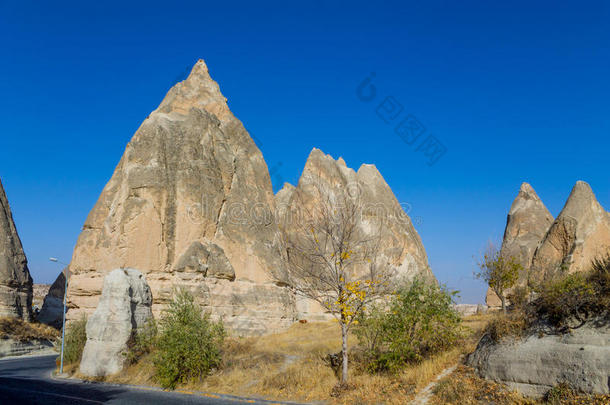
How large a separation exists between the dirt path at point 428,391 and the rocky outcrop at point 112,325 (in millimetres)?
13680

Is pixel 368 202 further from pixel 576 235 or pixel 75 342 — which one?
pixel 75 342

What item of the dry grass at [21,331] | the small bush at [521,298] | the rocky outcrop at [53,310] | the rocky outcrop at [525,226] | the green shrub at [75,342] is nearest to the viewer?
the small bush at [521,298]

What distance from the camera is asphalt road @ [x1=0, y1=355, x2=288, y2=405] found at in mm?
13461

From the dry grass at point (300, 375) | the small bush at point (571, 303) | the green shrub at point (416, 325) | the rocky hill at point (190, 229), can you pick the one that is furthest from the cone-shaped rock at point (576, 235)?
the small bush at point (571, 303)

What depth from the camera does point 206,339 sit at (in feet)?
54.9

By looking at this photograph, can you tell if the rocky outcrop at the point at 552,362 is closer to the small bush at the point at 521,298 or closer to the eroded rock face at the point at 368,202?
the small bush at the point at 521,298

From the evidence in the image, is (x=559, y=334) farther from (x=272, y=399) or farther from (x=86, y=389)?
(x=86, y=389)

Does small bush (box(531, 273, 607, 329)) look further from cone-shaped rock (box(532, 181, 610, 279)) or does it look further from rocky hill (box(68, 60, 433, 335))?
cone-shaped rock (box(532, 181, 610, 279))

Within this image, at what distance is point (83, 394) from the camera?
15086 millimetres

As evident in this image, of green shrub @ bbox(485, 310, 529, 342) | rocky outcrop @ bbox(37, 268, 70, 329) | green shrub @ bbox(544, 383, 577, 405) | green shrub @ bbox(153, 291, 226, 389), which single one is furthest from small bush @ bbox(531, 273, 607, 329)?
rocky outcrop @ bbox(37, 268, 70, 329)

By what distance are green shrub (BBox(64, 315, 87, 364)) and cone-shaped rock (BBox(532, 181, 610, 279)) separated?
25.8 metres

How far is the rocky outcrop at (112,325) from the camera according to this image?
19297 mm

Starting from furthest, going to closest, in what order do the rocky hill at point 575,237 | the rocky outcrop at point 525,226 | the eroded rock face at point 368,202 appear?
the eroded rock face at point 368,202, the rocky outcrop at point 525,226, the rocky hill at point 575,237

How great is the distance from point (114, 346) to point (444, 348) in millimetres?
14064
